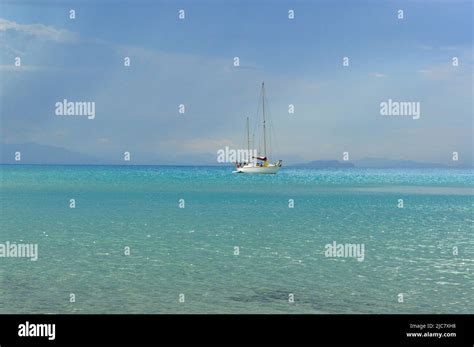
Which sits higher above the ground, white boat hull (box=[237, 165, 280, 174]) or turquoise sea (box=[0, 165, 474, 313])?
white boat hull (box=[237, 165, 280, 174])

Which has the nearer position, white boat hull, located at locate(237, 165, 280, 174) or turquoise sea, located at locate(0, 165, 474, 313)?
turquoise sea, located at locate(0, 165, 474, 313)

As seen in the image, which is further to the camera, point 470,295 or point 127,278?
point 127,278

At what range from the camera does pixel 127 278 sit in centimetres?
2141

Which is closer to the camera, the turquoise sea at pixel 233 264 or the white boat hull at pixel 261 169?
the turquoise sea at pixel 233 264

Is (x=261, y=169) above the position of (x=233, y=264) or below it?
above

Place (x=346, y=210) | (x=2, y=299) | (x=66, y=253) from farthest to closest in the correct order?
(x=346, y=210) → (x=66, y=253) → (x=2, y=299)

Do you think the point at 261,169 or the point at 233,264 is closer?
the point at 233,264

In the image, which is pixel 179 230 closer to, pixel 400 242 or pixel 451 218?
pixel 400 242

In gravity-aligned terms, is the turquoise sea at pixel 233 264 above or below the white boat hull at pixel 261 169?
below
